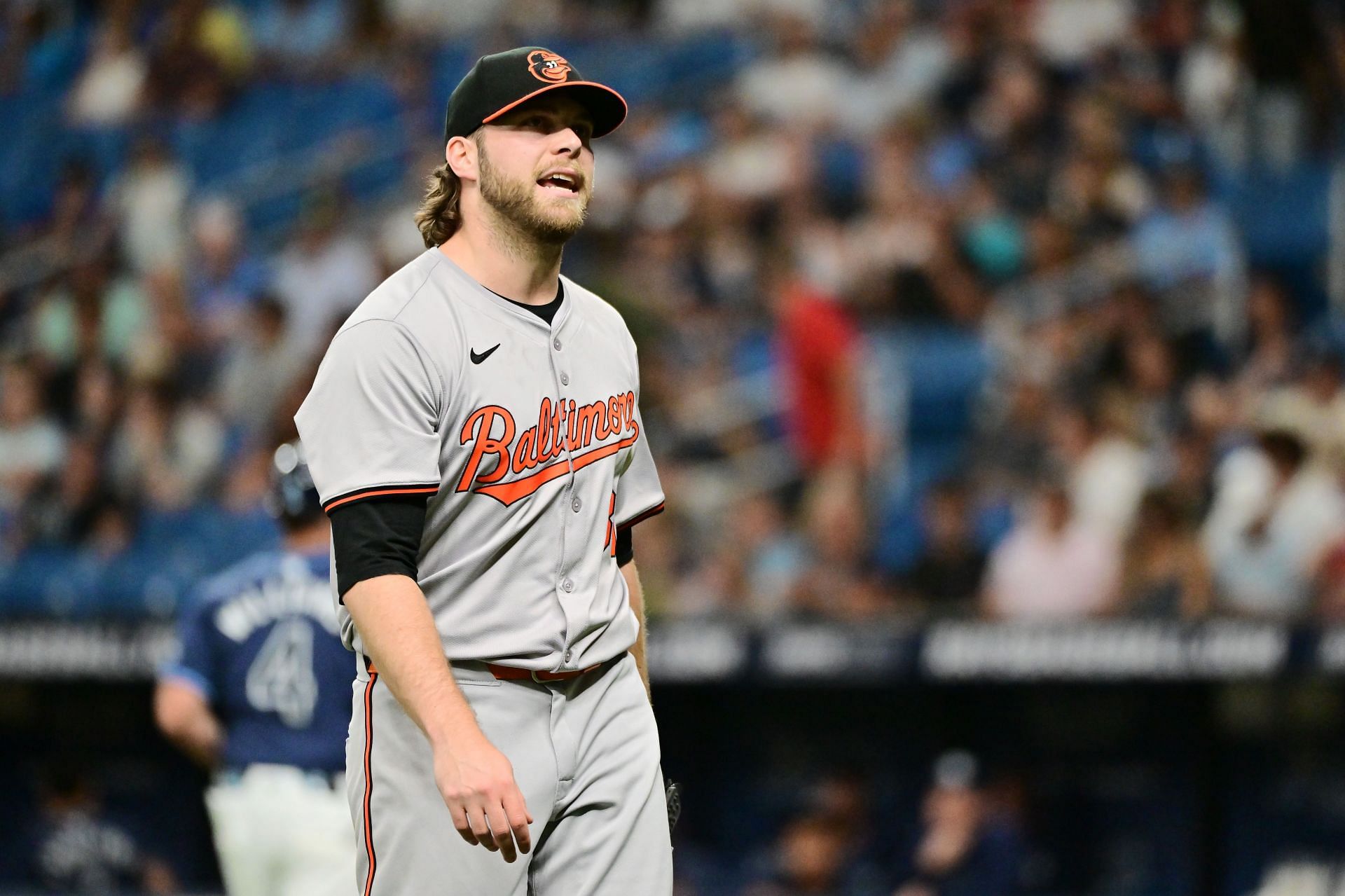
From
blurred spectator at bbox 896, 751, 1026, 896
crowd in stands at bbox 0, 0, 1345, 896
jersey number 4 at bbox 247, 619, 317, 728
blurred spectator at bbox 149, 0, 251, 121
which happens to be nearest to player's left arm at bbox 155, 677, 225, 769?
jersey number 4 at bbox 247, 619, 317, 728

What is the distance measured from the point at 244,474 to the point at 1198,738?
457cm

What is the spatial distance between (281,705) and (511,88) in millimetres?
2340

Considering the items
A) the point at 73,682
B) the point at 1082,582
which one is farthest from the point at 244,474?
the point at 1082,582

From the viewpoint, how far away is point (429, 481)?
9.02 ft

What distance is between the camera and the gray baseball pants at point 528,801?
279 centimetres

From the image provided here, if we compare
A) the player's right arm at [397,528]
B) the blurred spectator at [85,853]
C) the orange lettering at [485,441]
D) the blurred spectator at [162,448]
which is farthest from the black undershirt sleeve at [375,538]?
the blurred spectator at [162,448]

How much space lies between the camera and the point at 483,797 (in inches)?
100

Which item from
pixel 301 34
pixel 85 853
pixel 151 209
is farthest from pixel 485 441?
pixel 301 34

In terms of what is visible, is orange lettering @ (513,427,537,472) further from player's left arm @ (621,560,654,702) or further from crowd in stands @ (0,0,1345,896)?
crowd in stands @ (0,0,1345,896)

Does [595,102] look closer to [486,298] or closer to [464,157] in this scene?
[464,157]

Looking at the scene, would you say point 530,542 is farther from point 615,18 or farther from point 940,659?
point 615,18

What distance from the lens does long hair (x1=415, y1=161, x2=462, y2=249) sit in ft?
10.1

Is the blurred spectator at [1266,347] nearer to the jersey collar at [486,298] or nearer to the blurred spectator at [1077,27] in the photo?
the blurred spectator at [1077,27]

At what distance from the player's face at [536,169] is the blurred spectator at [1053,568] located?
4403mm
